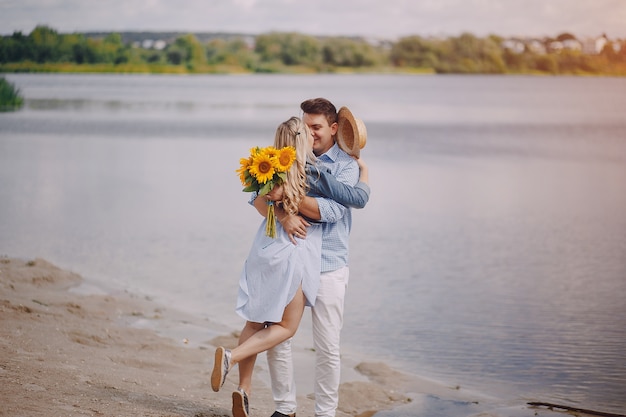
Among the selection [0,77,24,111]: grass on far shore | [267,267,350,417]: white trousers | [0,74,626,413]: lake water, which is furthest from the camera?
[0,77,24,111]: grass on far shore

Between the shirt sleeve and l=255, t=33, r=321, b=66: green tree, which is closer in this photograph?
the shirt sleeve

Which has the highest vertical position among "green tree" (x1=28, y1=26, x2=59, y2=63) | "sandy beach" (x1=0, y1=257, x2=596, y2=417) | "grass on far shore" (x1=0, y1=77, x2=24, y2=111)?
"green tree" (x1=28, y1=26, x2=59, y2=63)

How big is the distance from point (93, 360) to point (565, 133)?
2566 cm

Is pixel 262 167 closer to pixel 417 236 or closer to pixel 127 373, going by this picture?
pixel 127 373

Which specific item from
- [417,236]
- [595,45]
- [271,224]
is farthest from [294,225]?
[595,45]

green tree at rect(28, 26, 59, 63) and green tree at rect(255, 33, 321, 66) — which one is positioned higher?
green tree at rect(255, 33, 321, 66)

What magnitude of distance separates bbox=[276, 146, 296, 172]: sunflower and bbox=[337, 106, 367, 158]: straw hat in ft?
1.08

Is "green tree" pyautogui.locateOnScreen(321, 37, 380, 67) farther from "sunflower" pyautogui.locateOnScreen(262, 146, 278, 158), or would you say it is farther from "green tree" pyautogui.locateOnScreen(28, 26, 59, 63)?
"sunflower" pyautogui.locateOnScreen(262, 146, 278, 158)

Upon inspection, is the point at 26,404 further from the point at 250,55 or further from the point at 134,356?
the point at 250,55

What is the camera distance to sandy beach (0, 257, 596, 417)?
161 inches

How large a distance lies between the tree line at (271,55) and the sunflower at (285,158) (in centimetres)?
1562

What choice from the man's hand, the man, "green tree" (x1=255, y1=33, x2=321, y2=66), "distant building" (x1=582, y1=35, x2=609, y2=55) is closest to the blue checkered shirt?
the man

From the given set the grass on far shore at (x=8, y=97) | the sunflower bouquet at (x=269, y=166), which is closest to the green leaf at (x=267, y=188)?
the sunflower bouquet at (x=269, y=166)

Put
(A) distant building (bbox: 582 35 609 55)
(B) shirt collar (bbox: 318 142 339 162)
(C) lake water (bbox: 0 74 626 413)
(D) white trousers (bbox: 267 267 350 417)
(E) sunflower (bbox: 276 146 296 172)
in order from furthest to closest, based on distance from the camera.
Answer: (A) distant building (bbox: 582 35 609 55), (C) lake water (bbox: 0 74 626 413), (B) shirt collar (bbox: 318 142 339 162), (D) white trousers (bbox: 267 267 350 417), (E) sunflower (bbox: 276 146 296 172)
